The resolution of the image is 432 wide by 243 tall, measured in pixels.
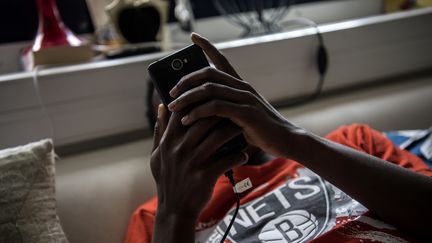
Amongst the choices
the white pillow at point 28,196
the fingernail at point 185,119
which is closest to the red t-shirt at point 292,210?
the white pillow at point 28,196

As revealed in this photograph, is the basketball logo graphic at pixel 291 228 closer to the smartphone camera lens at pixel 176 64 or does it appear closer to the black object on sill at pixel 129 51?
the smartphone camera lens at pixel 176 64

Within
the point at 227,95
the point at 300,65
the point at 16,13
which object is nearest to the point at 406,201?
the point at 227,95

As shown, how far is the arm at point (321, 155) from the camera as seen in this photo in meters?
0.50

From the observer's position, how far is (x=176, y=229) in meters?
0.49

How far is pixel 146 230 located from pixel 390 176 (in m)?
0.44

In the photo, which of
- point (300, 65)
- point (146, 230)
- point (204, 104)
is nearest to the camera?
point (204, 104)

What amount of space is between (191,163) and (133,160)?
0.42 meters

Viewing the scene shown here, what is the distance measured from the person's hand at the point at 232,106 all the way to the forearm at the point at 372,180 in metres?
0.04

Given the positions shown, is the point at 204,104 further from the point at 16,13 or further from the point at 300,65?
the point at 16,13

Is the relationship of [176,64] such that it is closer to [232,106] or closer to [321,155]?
[232,106]

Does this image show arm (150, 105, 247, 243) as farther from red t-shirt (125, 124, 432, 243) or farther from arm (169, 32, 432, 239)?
red t-shirt (125, 124, 432, 243)

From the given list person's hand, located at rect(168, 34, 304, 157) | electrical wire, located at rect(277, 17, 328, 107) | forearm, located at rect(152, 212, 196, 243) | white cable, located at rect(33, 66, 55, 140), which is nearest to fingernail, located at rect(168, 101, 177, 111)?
person's hand, located at rect(168, 34, 304, 157)

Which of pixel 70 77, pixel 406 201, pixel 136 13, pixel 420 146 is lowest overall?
pixel 420 146

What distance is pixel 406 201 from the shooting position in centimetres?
54
